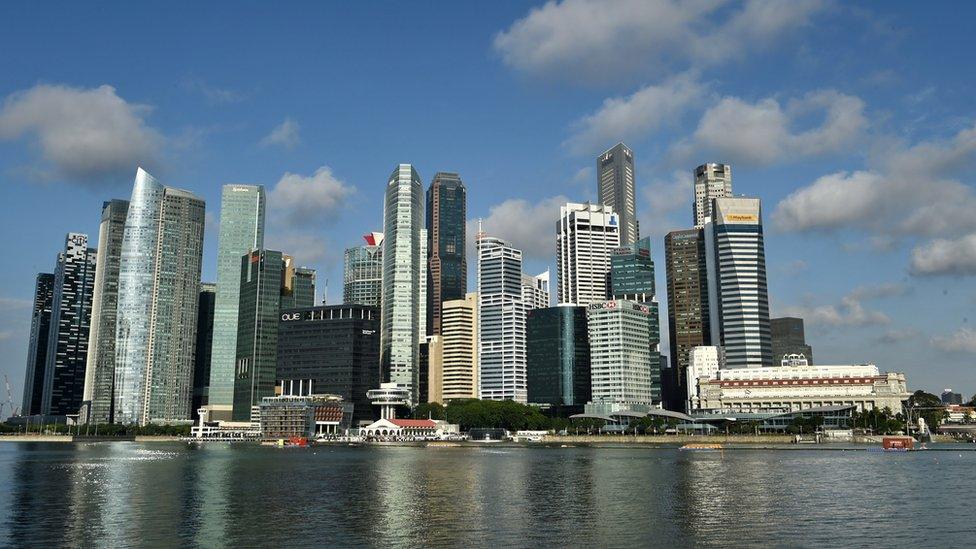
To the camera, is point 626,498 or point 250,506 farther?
point 626,498

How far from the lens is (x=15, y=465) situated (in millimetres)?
158375

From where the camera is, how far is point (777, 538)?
206 ft

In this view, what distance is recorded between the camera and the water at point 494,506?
6419 cm

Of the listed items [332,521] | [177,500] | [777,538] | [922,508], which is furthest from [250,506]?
[922,508]

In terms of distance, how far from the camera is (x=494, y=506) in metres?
84.4

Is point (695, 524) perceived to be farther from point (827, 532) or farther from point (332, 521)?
point (332, 521)

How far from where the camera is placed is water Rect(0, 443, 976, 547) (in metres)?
64.2

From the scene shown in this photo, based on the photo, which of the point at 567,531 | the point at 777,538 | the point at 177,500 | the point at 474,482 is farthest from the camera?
the point at 474,482

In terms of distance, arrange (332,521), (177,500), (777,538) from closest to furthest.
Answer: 1. (777,538)
2. (332,521)
3. (177,500)

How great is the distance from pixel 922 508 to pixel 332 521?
5731cm

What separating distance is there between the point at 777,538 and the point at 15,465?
14844 centimetres

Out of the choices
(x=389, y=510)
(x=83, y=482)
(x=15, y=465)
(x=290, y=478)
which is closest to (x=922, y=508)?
(x=389, y=510)

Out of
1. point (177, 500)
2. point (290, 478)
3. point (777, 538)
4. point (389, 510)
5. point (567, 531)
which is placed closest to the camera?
point (777, 538)

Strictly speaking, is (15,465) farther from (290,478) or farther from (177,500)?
(177,500)
